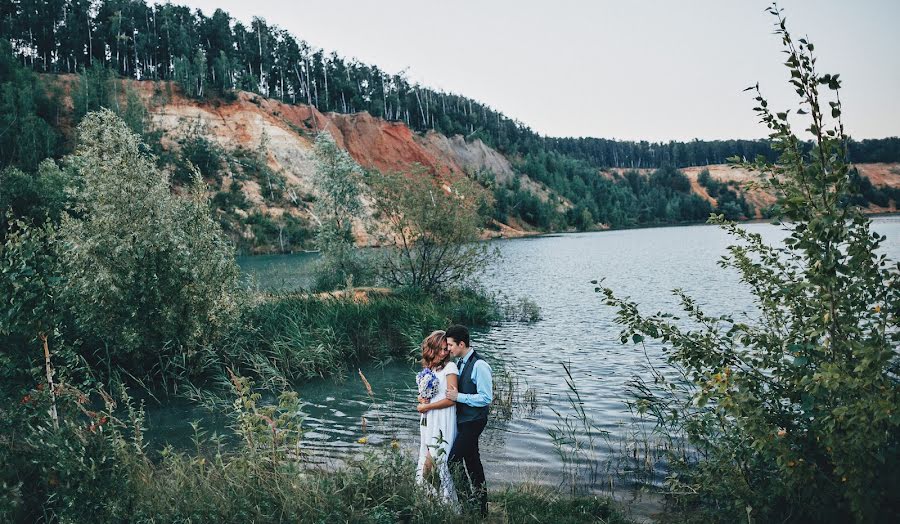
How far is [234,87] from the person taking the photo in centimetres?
8494

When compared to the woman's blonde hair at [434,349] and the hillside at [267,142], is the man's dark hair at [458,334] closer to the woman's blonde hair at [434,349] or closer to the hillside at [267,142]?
the woman's blonde hair at [434,349]

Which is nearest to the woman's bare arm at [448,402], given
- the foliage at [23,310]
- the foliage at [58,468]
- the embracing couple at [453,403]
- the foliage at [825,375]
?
the embracing couple at [453,403]

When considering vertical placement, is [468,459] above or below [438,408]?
below

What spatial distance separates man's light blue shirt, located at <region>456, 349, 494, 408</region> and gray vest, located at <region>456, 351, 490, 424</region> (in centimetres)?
3

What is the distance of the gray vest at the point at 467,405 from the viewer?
5.82 metres

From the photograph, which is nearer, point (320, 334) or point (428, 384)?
point (428, 384)

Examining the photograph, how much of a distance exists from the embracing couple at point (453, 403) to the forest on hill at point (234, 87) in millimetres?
50661

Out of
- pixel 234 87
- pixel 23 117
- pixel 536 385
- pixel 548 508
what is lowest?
pixel 536 385

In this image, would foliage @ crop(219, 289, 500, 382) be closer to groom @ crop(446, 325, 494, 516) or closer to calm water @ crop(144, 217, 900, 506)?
calm water @ crop(144, 217, 900, 506)

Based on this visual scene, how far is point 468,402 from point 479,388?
0.17 m

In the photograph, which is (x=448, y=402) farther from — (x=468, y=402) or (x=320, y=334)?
(x=320, y=334)

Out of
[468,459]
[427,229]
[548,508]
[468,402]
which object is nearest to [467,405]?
[468,402]

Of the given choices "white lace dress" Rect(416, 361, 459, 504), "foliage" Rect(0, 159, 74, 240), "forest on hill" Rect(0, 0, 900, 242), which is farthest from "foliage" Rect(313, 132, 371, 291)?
"forest on hill" Rect(0, 0, 900, 242)

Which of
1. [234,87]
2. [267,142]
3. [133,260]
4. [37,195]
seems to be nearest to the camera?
[133,260]
